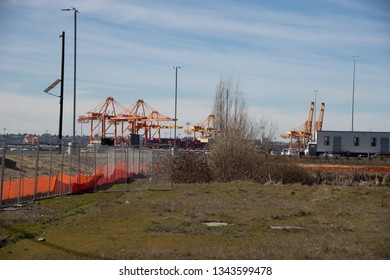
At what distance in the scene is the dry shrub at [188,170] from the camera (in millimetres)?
32969

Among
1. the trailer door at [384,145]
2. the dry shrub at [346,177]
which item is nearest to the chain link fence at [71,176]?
the dry shrub at [346,177]

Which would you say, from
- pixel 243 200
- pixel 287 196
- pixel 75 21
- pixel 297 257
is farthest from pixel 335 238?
pixel 75 21

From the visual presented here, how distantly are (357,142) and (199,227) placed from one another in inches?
2618

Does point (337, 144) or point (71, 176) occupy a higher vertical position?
point (337, 144)

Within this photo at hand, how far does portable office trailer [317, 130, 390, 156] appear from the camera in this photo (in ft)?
249

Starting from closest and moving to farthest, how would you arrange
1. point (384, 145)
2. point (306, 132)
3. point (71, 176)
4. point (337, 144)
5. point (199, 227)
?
1. point (199, 227)
2. point (71, 176)
3. point (384, 145)
4. point (337, 144)
5. point (306, 132)

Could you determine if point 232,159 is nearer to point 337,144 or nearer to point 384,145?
point 337,144

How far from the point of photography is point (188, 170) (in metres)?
33.2

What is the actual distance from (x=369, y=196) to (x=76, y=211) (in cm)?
1152

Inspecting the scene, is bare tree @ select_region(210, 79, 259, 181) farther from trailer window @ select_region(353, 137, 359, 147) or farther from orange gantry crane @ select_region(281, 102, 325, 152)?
orange gantry crane @ select_region(281, 102, 325, 152)

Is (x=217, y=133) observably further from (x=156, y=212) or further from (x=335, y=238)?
(x=335, y=238)

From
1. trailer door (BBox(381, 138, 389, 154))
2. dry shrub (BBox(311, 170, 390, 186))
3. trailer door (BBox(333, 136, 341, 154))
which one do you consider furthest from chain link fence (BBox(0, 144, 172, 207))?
trailer door (BBox(381, 138, 389, 154))

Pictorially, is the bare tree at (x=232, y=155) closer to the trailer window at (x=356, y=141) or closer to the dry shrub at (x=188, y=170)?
the dry shrub at (x=188, y=170)

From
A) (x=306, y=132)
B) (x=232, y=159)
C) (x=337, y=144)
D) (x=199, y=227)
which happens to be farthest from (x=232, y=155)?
(x=306, y=132)
